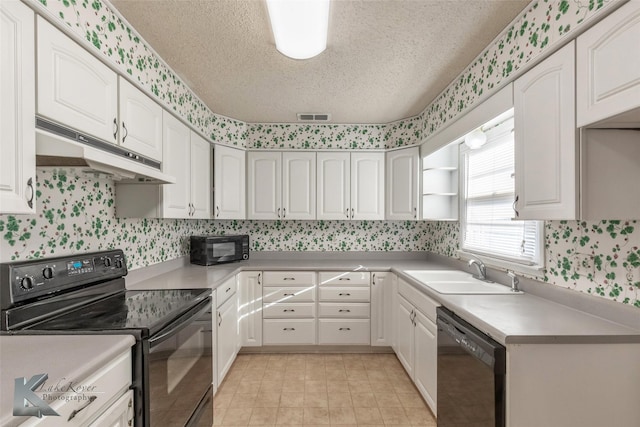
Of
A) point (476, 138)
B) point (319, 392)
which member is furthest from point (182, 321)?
point (476, 138)

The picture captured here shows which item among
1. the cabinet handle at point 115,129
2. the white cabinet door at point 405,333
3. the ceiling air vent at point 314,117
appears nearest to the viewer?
the cabinet handle at point 115,129

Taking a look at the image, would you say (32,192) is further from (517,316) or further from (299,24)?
(517,316)

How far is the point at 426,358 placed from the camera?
2072mm

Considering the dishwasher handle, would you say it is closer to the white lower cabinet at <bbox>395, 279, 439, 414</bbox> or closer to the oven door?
the white lower cabinet at <bbox>395, 279, 439, 414</bbox>

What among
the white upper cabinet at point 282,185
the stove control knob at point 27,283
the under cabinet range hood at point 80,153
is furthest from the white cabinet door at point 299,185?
the stove control knob at point 27,283

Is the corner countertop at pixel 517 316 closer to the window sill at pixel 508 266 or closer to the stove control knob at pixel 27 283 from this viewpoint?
the window sill at pixel 508 266

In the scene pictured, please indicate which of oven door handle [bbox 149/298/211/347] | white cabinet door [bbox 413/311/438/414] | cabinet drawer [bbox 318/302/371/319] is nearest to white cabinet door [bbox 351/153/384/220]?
cabinet drawer [bbox 318/302/371/319]

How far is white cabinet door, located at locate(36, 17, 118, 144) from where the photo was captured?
1.11 metres

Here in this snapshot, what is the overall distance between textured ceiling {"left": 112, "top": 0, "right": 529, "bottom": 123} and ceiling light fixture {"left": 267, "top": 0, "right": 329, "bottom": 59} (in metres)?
0.18

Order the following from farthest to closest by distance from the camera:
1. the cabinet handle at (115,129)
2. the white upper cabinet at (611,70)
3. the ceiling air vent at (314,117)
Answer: the ceiling air vent at (314,117) < the cabinet handle at (115,129) < the white upper cabinet at (611,70)

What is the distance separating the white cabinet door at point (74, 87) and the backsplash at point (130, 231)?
276 mm

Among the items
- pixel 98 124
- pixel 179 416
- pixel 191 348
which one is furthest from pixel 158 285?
pixel 98 124

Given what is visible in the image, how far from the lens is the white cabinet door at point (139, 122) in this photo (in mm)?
1580

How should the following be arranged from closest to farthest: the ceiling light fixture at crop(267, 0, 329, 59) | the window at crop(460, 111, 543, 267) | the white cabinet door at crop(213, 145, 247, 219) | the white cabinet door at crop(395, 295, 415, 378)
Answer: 1. the ceiling light fixture at crop(267, 0, 329, 59)
2. the window at crop(460, 111, 543, 267)
3. the white cabinet door at crop(395, 295, 415, 378)
4. the white cabinet door at crop(213, 145, 247, 219)
